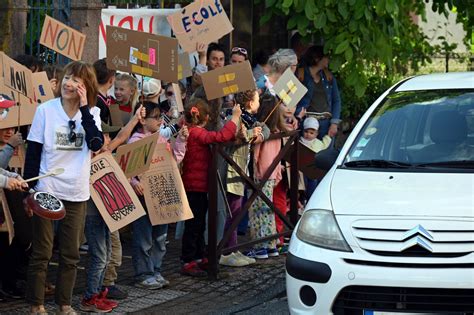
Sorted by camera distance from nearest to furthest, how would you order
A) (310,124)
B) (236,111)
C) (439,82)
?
1. (439,82)
2. (236,111)
3. (310,124)

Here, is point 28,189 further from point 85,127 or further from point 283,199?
point 283,199

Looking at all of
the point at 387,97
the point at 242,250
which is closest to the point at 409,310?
the point at 387,97

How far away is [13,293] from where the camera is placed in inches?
334

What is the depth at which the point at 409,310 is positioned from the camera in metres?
6.27

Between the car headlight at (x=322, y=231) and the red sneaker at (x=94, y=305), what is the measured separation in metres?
1.97

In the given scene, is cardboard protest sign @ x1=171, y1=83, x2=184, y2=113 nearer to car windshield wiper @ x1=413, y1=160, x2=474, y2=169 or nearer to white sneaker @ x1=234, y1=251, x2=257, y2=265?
white sneaker @ x1=234, y1=251, x2=257, y2=265

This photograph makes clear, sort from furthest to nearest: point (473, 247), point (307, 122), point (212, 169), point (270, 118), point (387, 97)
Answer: point (307, 122) → point (270, 118) → point (212, 169) → point (387, 97) → point (473, 247)

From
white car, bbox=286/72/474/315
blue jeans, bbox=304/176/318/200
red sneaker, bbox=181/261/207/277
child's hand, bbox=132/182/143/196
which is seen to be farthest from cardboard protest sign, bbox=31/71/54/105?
blue jeans, bbox=304/176/318/200

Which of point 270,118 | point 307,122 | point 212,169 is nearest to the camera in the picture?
point 212,169

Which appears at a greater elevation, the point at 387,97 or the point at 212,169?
the point at 387,97

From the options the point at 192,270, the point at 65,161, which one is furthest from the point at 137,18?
the point at 65,161

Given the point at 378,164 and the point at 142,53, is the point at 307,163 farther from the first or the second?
the point at 378,164

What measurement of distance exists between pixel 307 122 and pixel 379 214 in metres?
5.47

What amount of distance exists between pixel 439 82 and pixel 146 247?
2.72 metres
